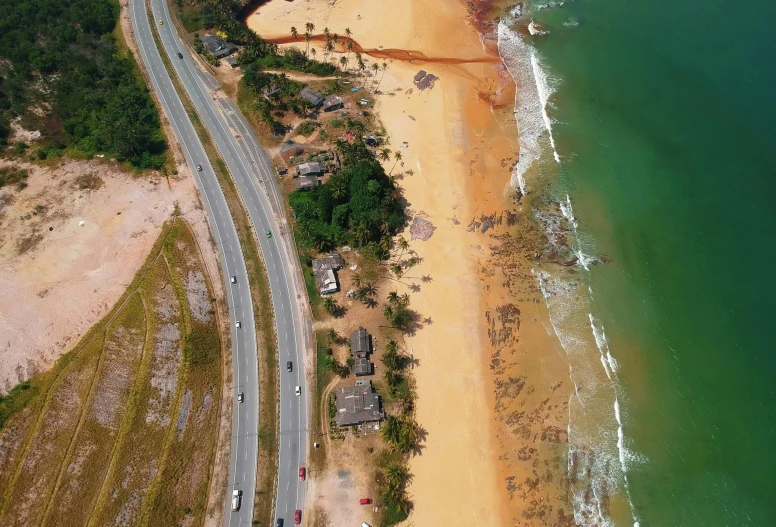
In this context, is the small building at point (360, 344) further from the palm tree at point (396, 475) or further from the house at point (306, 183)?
the house at point (306, 183)

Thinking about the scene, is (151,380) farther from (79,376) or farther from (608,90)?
(608,90)

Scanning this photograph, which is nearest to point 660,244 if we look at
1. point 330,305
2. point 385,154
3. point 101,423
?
point 385,154

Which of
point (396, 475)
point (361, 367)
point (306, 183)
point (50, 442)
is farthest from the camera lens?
point (306, 183)

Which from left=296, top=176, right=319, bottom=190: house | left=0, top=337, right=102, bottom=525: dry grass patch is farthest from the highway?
left=0, top=337, right=102, bottom=525: dry grass patch

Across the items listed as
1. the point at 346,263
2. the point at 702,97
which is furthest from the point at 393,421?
the point at 702,97

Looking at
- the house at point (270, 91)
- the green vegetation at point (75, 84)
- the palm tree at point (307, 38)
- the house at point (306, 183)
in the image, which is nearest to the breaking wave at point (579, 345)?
the house at point (306, 183)

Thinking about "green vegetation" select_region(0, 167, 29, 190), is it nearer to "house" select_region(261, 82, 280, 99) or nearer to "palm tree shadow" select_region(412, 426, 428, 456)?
"house" select_region(261, 82, 280, 99)

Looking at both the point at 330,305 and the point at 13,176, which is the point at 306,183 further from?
the point at 13,176
